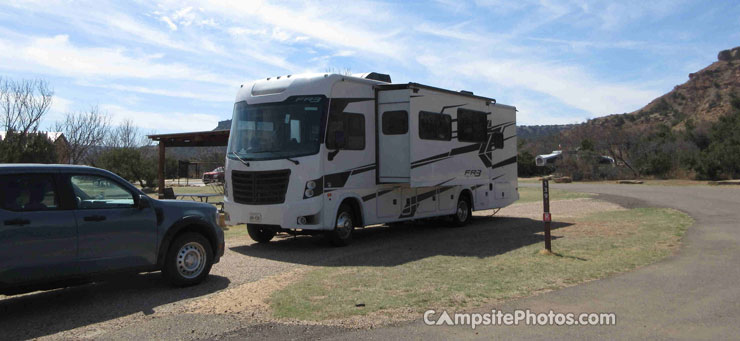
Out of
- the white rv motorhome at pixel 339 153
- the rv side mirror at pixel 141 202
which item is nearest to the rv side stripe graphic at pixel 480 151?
the white rv motorhome at pixel 339 153

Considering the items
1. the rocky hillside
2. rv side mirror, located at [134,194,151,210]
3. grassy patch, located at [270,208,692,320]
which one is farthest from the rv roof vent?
the rocky hillside

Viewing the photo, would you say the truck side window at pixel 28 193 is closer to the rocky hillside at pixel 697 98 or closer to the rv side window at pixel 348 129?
the rv side window at pixel 348 129

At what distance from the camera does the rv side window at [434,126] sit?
496 inches

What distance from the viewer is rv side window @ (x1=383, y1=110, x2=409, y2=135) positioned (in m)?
12.2

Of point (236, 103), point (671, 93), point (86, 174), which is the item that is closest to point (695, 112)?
point (671, 93)

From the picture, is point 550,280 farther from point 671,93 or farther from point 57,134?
point 671,93

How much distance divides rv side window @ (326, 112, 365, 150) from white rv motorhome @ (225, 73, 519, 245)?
0.06 feet

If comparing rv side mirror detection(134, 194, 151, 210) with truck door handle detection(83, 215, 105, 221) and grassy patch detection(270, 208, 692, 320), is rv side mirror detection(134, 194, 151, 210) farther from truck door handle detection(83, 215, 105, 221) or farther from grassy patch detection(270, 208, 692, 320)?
grassy patch detection(270, 208, 692, 320)

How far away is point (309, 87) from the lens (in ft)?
36.5

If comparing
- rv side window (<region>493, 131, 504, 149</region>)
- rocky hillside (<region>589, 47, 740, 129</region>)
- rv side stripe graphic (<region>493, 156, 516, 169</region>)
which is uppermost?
rocky hillside (<region>589, 47, 740, 129</region>)

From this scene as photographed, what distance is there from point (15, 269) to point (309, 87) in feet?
20.4

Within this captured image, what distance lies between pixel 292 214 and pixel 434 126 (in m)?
4.13

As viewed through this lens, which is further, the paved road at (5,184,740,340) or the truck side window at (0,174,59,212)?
the truck side window at (0,174,59,212)

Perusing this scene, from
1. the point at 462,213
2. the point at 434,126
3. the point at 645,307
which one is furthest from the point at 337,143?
the point at 645,307
